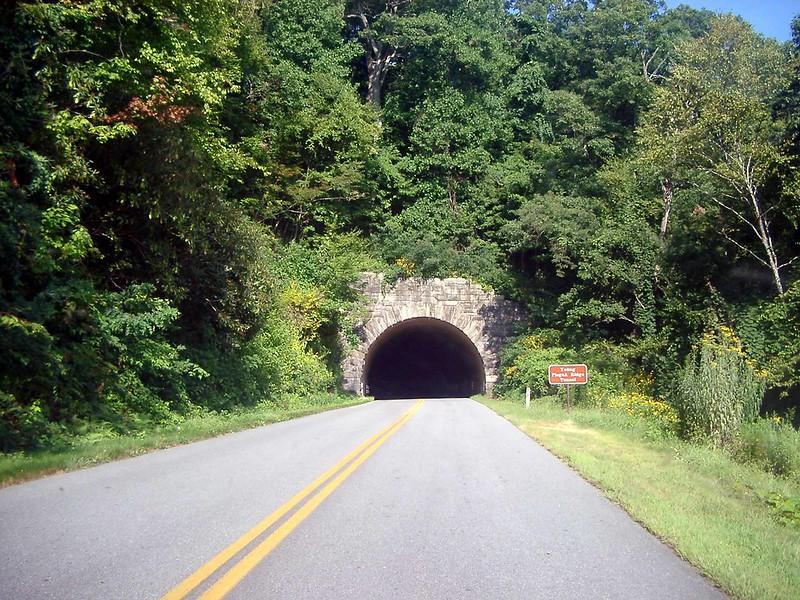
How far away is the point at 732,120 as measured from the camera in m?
20.3

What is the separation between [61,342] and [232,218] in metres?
6.73

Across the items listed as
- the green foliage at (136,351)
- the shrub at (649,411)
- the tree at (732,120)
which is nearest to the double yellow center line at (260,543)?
the green foliage at (136,351)

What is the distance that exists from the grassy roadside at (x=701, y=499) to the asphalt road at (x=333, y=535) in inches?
11.0

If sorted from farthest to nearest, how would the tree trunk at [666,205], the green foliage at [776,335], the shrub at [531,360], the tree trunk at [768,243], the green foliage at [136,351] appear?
the shrub at [531,360]
the tree trunk at [666,205]
the tree trunk at [768,243]
the green foliage at [776,335]
the green foliage at [136,351]

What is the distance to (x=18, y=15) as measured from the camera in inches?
467

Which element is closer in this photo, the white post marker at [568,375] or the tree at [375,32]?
the white post marker at [568,375]

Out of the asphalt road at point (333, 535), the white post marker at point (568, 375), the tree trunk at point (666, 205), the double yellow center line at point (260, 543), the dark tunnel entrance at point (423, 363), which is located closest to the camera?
the double yellow center line at point (260, 543)

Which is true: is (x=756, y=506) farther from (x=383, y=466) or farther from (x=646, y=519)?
(x=383, y=466)

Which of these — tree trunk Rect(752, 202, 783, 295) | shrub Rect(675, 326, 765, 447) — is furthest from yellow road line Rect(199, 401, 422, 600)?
tree trunk Rect(752, 202, 783, 295)

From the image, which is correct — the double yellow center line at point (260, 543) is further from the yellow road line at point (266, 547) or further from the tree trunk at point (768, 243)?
the tree trunk at point (768, 243)

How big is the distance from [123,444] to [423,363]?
39.6 meters

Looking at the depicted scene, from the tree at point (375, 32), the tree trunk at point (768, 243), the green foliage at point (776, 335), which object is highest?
the tree at point (375, 32)

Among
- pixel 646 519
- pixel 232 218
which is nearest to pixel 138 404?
pixel 232 218

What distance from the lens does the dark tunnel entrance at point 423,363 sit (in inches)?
1442
